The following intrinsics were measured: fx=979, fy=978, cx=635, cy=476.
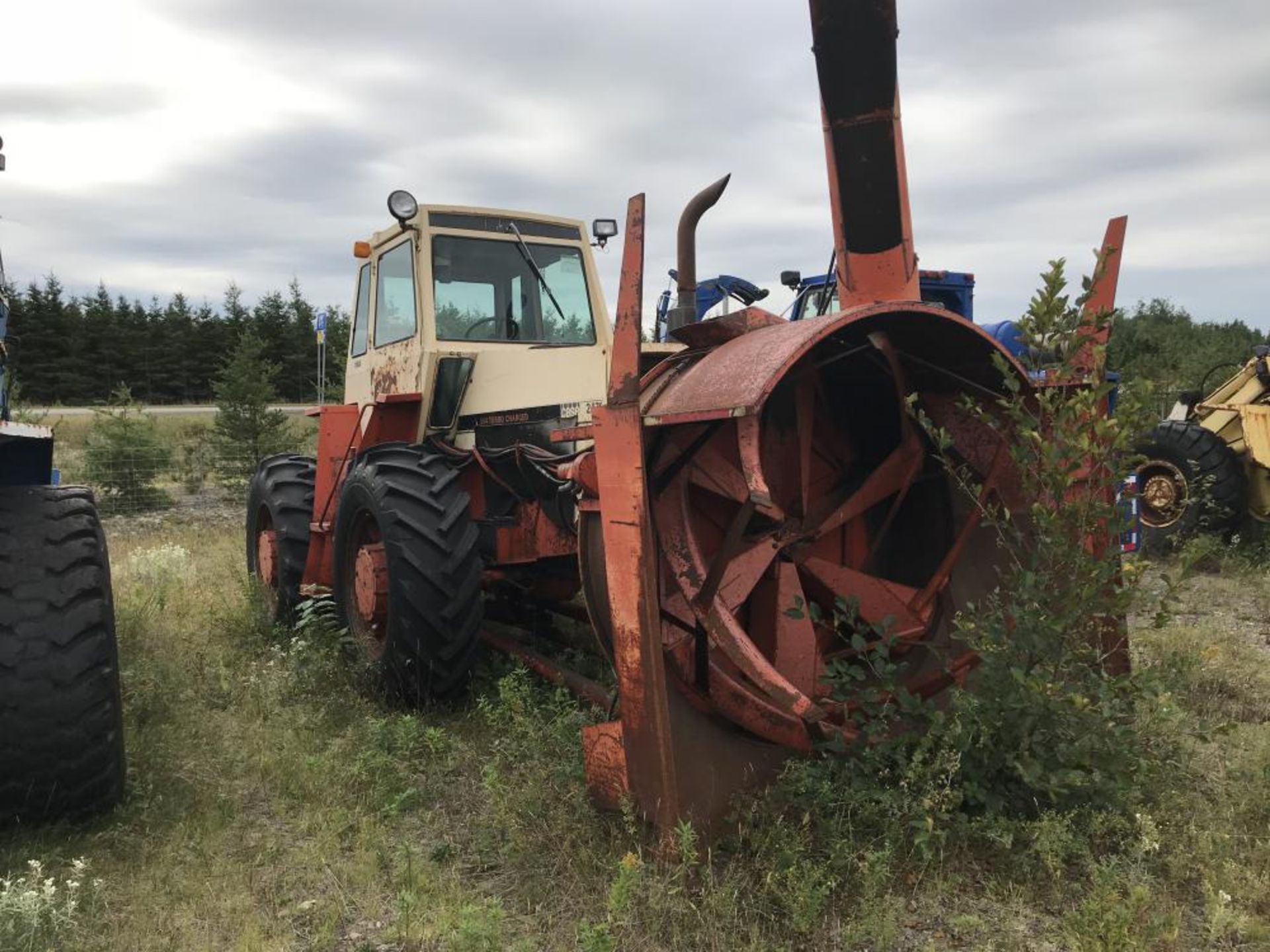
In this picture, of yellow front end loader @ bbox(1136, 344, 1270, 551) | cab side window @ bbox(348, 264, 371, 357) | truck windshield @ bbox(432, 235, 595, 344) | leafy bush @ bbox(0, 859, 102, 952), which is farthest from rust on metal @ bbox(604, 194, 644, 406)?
yellow front end loader @ bbox(1136, 344, 1270, 551)

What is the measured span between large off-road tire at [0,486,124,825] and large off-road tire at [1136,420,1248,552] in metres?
8.53

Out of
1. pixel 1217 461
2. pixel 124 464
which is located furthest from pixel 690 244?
pixel 124 464

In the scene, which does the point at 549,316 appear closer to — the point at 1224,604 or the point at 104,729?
→ the point at 104,729

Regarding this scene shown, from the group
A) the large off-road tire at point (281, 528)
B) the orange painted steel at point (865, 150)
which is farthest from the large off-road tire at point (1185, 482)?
the large off-road tire at point (281, 528)

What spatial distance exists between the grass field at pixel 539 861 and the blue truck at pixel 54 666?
236 mm

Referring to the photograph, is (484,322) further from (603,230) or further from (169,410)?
(169,410)

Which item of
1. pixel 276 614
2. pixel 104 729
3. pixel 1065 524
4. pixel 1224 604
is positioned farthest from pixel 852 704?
pixel 1224 604

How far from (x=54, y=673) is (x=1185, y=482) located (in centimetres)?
946

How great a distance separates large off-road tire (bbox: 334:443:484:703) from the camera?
4.38 m

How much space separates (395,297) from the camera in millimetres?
5941

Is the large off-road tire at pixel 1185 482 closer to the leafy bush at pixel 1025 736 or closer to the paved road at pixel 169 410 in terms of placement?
the leafy bush at pixel 1025 736

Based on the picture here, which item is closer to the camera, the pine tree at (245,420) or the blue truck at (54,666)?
the blue truck at (54,666)

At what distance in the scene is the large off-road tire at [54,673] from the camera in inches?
125

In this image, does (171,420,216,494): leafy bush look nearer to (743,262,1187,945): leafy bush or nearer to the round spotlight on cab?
the round spotlight on cab
